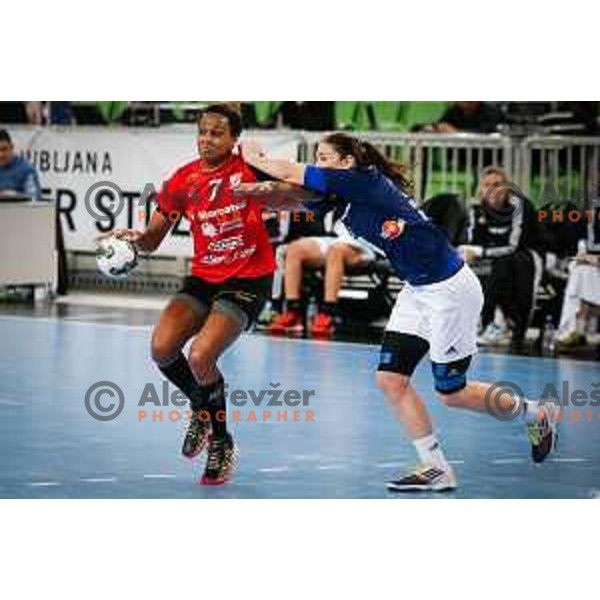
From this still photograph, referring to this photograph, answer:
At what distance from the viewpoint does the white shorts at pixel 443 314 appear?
9.34 metres

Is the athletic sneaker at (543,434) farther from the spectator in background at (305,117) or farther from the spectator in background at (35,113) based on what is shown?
the spectator in background at (35,113)

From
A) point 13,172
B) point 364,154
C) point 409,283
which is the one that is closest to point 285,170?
point 364,154

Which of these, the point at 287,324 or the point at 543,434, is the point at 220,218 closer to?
the point at 543,434

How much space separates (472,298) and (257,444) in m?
1.84

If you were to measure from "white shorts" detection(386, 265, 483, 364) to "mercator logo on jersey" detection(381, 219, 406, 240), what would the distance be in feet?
0.95

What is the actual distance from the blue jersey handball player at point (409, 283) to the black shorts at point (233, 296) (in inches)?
22.5

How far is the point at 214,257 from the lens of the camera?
9562 mm

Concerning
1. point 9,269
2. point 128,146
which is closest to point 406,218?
point 9,269

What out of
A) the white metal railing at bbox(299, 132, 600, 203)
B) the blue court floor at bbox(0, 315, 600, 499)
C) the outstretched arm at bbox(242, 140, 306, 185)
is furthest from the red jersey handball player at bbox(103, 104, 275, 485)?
the white metal railing at bbox(299, 132, 600, 203)

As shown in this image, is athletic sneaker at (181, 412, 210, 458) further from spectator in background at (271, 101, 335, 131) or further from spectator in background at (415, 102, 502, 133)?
spectator in background at (415, 102, 502, 133)

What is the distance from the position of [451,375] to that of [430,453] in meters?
0.39

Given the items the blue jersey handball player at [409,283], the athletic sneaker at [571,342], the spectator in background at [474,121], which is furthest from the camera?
the spectator in background at [474,121]

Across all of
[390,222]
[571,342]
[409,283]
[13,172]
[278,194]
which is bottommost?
[571,342]

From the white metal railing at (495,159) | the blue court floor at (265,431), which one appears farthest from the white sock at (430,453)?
the white metal railing at (495,159)
